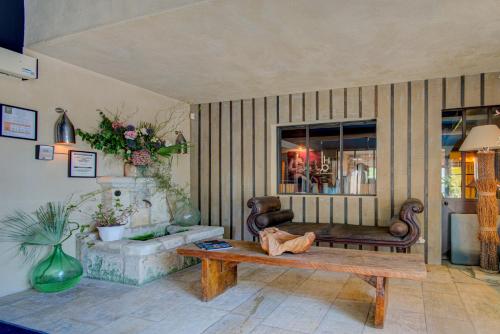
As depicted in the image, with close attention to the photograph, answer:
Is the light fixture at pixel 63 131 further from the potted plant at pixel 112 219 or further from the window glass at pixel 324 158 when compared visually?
the window glass at pixel 324 158

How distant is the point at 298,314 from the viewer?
280 centimetres

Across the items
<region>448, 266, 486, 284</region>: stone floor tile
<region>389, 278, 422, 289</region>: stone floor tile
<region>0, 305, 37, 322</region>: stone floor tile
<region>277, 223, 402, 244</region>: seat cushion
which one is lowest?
<region>389, 278, 422, 289</region>: stone floor tile

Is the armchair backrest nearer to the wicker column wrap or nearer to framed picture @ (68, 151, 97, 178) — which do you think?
framed picture @ (68, 151, 97, 178)

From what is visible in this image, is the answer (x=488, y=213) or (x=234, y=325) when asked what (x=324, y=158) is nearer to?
(x=488, y=213)

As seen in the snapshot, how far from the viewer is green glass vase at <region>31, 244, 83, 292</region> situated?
333 centimetres

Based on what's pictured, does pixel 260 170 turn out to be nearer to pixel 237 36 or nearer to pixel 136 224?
pixel 136 224

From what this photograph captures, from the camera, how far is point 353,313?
282 centimetres

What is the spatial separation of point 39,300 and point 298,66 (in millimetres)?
3777

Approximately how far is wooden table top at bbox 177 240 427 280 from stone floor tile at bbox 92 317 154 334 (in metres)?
0.70

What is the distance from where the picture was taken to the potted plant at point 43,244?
3.33 metres

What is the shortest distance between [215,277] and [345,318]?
49.0 inches

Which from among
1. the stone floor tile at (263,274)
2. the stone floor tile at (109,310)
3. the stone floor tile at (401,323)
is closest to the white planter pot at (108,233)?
the stone floor tile at (109,310)

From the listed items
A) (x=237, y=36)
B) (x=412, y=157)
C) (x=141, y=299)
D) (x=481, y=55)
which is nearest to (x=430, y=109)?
(x=412, y=157)

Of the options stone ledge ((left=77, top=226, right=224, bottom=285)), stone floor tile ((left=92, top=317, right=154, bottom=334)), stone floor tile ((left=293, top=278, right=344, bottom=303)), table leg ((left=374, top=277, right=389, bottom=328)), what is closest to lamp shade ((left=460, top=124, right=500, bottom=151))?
stone floor tile ((left=293, top=278, right=344, bottom=303))
